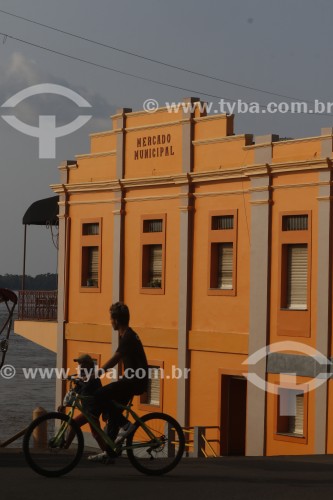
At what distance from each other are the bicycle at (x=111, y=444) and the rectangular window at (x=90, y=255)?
21.3 meters

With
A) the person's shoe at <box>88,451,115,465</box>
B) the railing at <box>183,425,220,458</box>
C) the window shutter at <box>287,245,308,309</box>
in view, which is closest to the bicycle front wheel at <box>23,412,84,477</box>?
the person's shoe at <box>88,451,115,465</box>

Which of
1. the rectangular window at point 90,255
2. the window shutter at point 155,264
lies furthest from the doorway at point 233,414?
the rectangular window at point 90,255

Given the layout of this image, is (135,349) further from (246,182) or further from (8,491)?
(246,182)

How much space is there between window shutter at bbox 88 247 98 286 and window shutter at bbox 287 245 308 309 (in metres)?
8.21

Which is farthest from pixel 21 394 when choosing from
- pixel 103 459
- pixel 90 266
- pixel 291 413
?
pixel 103 459

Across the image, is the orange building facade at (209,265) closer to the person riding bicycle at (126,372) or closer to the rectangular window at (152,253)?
the rectangular window at (152,253)

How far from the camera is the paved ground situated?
11.9 meters

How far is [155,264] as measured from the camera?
33.0 metres

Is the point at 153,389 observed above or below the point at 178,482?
below

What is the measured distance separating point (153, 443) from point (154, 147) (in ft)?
66.7

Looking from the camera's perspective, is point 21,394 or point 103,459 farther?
point 21,394

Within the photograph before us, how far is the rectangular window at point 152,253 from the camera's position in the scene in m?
32.5

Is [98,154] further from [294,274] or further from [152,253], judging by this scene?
[294,274]

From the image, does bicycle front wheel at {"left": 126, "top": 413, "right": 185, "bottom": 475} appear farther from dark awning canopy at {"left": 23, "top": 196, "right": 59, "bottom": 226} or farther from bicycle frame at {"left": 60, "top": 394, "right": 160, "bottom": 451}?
dark awning canopy at {"left": 23, "top": 196, "right": 59, "bottom": 226}
